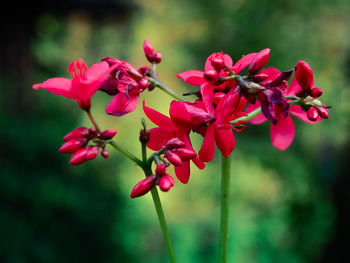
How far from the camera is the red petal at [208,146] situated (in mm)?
932

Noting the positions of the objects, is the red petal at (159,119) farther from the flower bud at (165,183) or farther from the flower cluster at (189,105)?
the flower bud at (165,183)

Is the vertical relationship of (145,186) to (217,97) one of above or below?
below

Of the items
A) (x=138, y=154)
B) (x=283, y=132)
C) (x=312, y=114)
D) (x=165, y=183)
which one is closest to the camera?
(x=165, y=183)

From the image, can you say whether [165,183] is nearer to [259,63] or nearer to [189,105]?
[189,105]

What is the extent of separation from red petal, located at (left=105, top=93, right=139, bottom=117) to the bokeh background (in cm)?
286

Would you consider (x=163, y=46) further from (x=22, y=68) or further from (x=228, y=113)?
(x=228, y=113)

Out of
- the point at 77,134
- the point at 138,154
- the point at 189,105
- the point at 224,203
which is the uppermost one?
the point at 189,105

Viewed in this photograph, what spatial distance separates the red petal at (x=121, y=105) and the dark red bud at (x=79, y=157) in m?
0.14

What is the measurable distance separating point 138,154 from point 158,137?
5819 mm

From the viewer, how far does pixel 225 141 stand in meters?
0.93

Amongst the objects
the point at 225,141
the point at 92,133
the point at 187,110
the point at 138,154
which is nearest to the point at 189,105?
the point at 187,110

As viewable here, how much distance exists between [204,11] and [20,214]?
249 inches

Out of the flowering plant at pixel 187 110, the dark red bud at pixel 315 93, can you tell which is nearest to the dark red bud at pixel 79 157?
the flowering plant at pixel 187 110

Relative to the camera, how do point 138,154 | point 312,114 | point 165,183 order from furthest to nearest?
point 138,154 → point 312,114 → point 165,183
